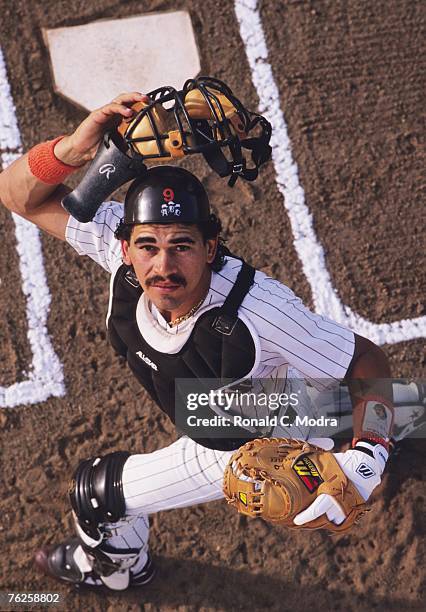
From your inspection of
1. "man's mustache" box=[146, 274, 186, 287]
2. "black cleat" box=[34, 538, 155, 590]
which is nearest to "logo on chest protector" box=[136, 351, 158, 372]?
"man's mustache" box=[146, 274, 186, 287]

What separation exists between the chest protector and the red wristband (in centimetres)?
51

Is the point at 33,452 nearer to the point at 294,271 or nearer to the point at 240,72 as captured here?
the point at 294,271

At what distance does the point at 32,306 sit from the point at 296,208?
185 centimetres

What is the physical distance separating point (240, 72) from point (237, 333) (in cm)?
291

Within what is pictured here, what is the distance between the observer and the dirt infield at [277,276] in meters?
4.89

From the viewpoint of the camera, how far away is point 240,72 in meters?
5.89

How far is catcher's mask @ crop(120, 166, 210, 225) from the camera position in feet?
11.2

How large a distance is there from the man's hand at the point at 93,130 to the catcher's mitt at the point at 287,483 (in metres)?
1.46

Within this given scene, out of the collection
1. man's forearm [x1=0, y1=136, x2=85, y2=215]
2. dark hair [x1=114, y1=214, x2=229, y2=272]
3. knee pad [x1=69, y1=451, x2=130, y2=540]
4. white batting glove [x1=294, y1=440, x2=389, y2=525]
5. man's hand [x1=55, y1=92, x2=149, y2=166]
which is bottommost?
knee pad [x1=69, y1=451, x2=130, y2=540]

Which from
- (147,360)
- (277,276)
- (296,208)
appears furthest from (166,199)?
(296,208)

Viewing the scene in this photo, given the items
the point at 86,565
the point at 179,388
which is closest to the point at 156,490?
the point at 179,388

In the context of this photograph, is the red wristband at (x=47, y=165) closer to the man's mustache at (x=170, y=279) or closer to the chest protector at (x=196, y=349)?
the chest protector at (x=196, y=349)

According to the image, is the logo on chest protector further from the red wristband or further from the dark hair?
the red wristband

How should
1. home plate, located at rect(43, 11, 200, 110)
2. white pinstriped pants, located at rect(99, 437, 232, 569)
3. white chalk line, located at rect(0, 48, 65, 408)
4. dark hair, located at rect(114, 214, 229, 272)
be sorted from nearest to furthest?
dark hair, located at rect(114, 214, 229, 272) → white pinstriped pants, located at rect(99, 437, 232, 569) → white chalk line, located at rect(0, 48, 65, 408) → home plate, located at rect(43, 11, 200, 110)
